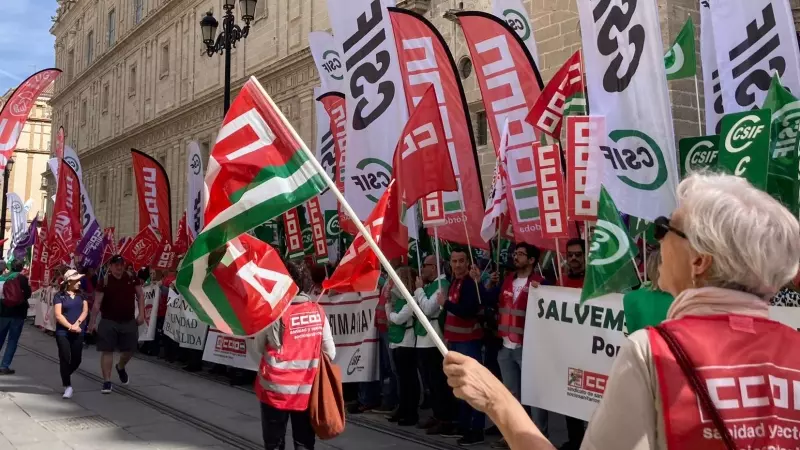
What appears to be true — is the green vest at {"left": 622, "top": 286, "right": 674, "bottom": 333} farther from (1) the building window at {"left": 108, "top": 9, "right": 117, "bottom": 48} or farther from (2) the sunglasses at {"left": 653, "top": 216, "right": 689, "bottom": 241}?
(1) the building window at {"left": 108, "top": 9, "right": 117, "bottom": 48}

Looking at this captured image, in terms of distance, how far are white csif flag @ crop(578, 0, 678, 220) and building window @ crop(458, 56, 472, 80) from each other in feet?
31.0

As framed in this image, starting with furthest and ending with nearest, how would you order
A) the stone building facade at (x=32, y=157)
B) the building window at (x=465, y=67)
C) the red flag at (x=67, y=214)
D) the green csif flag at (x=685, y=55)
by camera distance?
the stone building facade at (x=32, y=157) → the red flag at (x=67, y=214) → the building window at (x=465, y=67) → the green csif flag at (x=685, y=55)

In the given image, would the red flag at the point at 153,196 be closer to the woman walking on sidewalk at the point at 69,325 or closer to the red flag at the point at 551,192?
the woman walking on sidewalk at the point at 69,325

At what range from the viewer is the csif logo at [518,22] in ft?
31.7

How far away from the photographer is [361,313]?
903cm

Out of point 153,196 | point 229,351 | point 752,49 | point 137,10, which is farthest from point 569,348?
point 137,10

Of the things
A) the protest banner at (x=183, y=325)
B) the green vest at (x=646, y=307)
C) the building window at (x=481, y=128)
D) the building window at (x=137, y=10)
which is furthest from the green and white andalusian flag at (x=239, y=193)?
the building window at (x=137, y=10)

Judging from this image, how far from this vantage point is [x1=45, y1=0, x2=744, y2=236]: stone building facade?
45.1 feet

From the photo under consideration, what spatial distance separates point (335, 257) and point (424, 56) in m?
3.77

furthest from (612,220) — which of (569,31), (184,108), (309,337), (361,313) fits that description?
(184,108)

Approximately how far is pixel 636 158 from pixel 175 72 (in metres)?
28.0

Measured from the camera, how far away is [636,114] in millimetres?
5668

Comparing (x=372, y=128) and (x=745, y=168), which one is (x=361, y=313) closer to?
(x=372, y=128)

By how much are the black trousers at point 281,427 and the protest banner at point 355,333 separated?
143 inches
